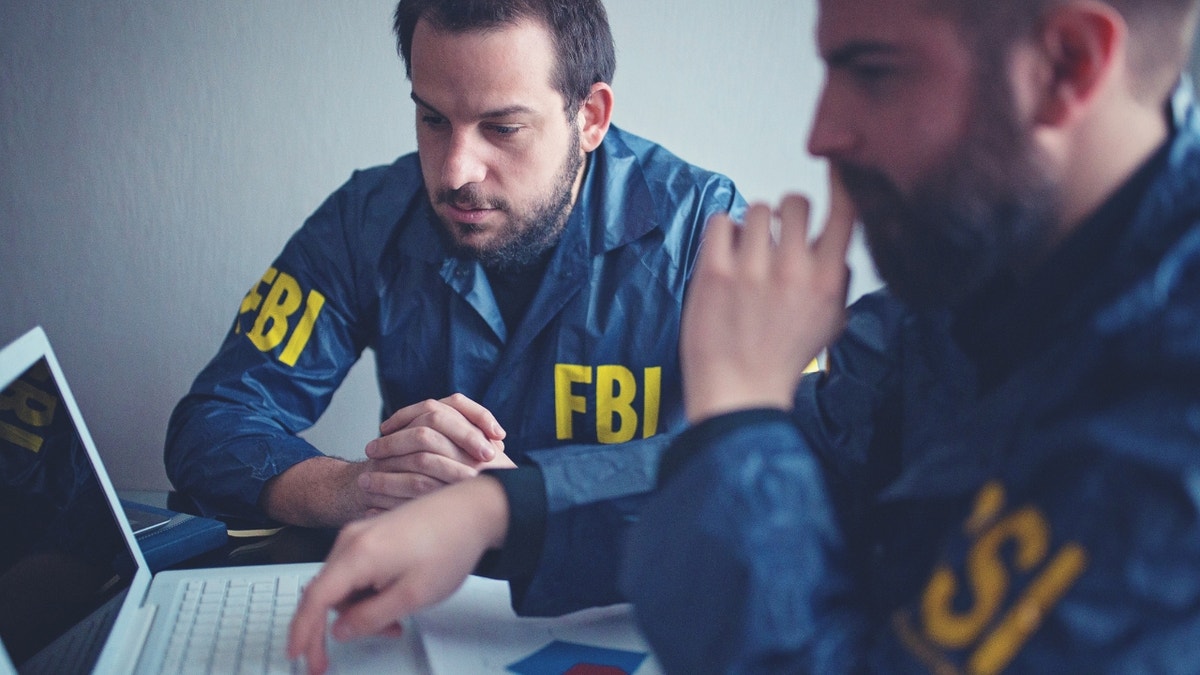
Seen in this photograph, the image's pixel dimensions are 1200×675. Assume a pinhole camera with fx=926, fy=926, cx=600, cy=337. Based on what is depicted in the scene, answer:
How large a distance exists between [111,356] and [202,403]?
659 millimetres

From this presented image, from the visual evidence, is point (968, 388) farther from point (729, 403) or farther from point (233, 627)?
point (233, 627)

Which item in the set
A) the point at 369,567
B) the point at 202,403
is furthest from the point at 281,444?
the point at 369,567

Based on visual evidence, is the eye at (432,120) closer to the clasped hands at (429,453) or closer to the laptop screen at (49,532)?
the clasped hands at (429,453)

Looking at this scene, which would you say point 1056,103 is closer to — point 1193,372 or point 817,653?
point 1193,372

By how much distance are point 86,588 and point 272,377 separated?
59cm

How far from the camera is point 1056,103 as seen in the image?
570 millimetres

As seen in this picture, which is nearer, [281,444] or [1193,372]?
[1193,372]

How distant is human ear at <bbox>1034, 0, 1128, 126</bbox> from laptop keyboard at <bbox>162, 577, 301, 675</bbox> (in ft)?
2.18

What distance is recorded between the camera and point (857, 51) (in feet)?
2.01

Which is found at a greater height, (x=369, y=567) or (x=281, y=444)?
(x=369, y=567)

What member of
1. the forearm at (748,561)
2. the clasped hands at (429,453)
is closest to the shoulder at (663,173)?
the clasped hands at (429,453)

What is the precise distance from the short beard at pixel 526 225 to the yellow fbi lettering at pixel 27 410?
0.61 meters

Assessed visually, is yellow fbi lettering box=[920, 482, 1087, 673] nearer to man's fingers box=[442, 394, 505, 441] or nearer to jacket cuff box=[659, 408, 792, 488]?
jacket cuff box=[659, 408, 792, 488]

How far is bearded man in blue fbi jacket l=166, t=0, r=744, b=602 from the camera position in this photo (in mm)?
1254
